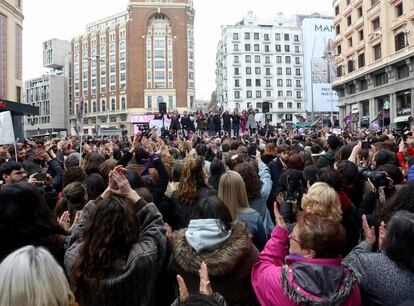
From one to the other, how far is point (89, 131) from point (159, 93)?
23.9m

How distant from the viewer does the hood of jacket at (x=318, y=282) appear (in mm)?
2100

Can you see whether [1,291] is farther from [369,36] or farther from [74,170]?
[369,36]

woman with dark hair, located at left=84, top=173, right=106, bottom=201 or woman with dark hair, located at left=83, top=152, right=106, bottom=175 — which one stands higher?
woman with dark hair, located at left=83, top=152, right=106, bottom=175

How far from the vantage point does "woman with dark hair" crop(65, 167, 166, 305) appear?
2461 mm

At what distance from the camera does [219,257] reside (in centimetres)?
260

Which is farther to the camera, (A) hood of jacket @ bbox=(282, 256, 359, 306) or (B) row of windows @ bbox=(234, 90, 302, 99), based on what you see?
(B) row of windows @ bbox=(234, 90, 302, 99)

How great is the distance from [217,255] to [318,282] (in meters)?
0.73

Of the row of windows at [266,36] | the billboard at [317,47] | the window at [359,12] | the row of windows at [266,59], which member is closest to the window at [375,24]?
the window at [359,12]

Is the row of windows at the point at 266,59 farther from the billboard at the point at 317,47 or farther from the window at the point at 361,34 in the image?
the window at the point at 361,34

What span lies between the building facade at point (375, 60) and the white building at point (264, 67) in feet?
147

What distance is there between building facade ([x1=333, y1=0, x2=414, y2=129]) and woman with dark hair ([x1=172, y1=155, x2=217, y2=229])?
29385mm

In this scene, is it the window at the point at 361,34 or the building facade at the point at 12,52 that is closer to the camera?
the building facade at the point at 12,52

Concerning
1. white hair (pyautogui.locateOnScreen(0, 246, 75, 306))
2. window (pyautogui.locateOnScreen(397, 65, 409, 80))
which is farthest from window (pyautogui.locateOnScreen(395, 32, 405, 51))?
white hair (pyautogui.locateOnScreen(0, 246, 75, 306))

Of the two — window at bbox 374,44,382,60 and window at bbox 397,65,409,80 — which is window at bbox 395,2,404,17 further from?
window at bbox 397,65,409,80
